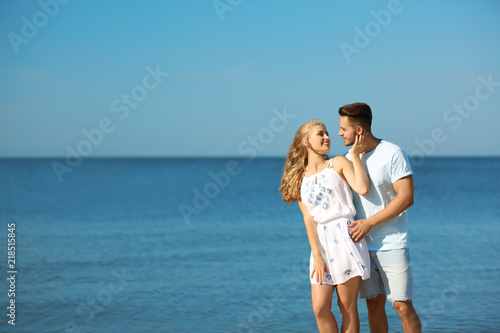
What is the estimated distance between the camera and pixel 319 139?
152 inches

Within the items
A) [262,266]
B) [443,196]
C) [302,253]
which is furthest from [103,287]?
[443,196]

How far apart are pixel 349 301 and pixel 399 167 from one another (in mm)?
924

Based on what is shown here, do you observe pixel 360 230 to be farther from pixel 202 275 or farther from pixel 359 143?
pixel 202 275

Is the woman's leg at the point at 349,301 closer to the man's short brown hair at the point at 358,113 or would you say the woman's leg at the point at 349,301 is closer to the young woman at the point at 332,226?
the young woman at the point at 332,226

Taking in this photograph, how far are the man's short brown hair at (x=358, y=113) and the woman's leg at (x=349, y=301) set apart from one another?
3.28 ft

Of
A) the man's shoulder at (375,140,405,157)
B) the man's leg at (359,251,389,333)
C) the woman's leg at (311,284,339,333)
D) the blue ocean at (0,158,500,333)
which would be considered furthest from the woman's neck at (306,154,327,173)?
the blue ocean at (0,158,500,333)

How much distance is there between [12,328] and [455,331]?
4.90m

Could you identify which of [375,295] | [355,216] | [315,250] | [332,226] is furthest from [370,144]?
[375,295]

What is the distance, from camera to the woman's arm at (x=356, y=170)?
12.3 ft

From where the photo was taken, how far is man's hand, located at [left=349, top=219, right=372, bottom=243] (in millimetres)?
3777

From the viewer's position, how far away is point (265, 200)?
86.5ft

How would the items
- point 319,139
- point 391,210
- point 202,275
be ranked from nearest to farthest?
1. point 391,210
2. point 319,139
3. point 202,275

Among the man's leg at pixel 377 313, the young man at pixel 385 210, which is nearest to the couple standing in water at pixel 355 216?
the young man at pixel 385 210

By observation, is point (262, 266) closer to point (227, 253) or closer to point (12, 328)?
point (227, 253)
